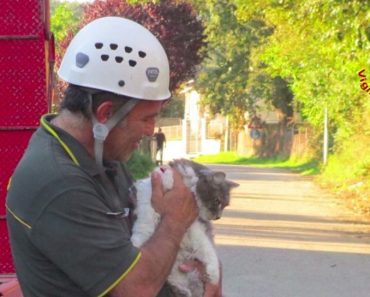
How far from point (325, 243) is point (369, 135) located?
11.5m

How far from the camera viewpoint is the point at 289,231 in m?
16.3

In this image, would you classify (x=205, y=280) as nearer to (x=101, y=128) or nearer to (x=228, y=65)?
(x=101, y=128)

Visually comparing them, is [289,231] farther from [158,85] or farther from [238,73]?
[238,73]

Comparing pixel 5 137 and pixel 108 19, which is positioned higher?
pixel 108 19

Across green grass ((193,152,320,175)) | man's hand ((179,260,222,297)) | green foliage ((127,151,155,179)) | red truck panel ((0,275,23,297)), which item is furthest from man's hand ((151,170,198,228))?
green grass ((193,152,320,175))

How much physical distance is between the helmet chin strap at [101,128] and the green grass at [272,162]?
3408cm

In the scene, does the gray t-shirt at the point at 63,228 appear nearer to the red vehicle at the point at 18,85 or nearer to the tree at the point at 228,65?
the red vehicle at the point at 18,85

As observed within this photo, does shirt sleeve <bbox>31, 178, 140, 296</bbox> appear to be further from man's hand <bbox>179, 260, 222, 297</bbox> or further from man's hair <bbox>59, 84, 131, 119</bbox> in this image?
man's hand <bbox>179, 260, 222, 297</bbox>

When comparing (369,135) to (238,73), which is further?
(238,73)

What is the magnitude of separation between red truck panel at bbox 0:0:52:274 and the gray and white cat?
168 centimetres

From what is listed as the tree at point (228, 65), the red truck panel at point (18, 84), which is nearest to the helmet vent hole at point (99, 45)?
the red truck panel at point (18, 84)

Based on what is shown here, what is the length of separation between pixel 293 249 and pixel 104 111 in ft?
37.0

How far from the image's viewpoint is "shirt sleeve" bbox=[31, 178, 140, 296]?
8.78 feet

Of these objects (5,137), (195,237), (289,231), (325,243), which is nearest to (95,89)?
(195,237)
